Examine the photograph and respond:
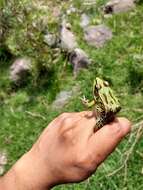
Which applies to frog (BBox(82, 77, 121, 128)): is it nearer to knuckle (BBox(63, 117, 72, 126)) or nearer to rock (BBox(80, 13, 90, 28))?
knuckle (BBox(63, 117, 72, 126))

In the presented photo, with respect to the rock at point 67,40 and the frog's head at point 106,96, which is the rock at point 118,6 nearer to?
the rock at point 67,40

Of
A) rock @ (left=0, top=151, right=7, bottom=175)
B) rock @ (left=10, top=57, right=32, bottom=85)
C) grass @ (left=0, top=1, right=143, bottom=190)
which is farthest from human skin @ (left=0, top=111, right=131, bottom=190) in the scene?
rock @ (left=10, top=57, right=32, bottom=85)

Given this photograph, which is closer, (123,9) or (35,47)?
(35,47)

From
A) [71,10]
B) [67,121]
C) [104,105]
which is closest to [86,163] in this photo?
[67,121]

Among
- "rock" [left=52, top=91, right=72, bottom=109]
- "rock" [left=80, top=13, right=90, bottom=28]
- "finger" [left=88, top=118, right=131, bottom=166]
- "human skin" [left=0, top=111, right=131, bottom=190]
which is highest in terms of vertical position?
"finger" [left=88, top=118, right=131, bottom=166]

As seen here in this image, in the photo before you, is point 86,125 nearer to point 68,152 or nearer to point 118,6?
point 68,152

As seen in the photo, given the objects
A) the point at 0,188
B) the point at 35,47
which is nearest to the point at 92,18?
the point at 35,47

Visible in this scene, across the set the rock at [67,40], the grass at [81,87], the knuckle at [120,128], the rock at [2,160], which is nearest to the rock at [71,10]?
the rock at [67,40]

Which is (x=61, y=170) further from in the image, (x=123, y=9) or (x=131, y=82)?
(x=123, y=9)
